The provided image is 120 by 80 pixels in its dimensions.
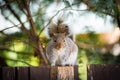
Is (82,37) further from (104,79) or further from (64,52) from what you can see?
(104,79)

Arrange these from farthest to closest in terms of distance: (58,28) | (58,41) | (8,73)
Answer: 1. (58,28)
2. (58,41)
3. (8,73)

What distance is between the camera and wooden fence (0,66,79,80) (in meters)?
1.64

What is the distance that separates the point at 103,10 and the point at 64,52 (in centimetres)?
42

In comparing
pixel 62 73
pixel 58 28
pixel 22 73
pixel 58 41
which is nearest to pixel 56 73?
pixel 62 73

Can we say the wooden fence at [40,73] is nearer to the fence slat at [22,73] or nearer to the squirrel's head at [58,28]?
the fence slat at [22,73]

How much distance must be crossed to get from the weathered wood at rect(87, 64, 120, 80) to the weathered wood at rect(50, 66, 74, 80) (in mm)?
79

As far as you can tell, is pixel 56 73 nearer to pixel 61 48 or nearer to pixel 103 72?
pixel 103 72

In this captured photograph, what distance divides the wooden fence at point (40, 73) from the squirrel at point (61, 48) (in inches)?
28.7

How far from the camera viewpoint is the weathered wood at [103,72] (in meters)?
1.67

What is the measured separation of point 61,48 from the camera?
241 centimetres

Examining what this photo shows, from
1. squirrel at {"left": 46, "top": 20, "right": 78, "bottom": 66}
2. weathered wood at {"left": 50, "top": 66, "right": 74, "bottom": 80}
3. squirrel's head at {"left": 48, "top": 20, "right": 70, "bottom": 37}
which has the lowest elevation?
weathered wood at {"left": 50, "top": 66, "right": 74, "bottom": 80}

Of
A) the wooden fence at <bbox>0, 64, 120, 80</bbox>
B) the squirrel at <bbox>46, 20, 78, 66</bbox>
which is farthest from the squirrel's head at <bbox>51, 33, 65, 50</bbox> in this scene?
the wooden fence at <bbox>0, 64, 120, 80</bbox>

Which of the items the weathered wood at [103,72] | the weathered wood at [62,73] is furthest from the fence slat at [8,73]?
the weathered wood at [103,72]

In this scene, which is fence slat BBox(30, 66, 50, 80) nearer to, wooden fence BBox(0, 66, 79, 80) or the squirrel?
wooden fence BBox(0, 66, 79, 80)
